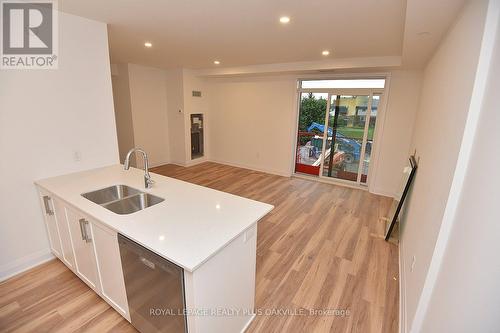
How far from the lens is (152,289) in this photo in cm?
133

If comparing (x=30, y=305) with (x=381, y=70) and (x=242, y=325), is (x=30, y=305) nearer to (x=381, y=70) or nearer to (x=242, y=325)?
(x=242, y=325)

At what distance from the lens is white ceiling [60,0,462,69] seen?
77.7 inches

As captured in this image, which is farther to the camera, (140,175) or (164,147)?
(164,147)

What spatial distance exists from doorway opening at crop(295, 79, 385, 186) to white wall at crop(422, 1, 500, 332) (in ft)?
12.0

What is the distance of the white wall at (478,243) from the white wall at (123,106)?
5.78m

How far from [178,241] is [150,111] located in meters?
5.17

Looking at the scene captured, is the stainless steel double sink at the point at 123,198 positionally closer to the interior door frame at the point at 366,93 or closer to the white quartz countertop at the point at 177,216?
the white quartz countertop at the point at 177,216

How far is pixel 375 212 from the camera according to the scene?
12.1 feet

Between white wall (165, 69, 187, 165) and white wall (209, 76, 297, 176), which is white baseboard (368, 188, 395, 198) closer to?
white wall (209, 76, 297, 176)

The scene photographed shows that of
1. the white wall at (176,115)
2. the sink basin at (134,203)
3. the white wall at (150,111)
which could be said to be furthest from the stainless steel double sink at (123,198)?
the white wall at (176,115)

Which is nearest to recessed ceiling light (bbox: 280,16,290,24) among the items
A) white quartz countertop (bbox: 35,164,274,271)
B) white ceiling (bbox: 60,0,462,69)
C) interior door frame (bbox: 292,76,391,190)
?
white ceiling (bbox: 60,0,462,69)

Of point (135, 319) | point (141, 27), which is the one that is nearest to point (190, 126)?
point (141, 27)

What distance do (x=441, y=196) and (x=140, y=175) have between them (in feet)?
8.54

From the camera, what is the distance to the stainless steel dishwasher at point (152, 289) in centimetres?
119
